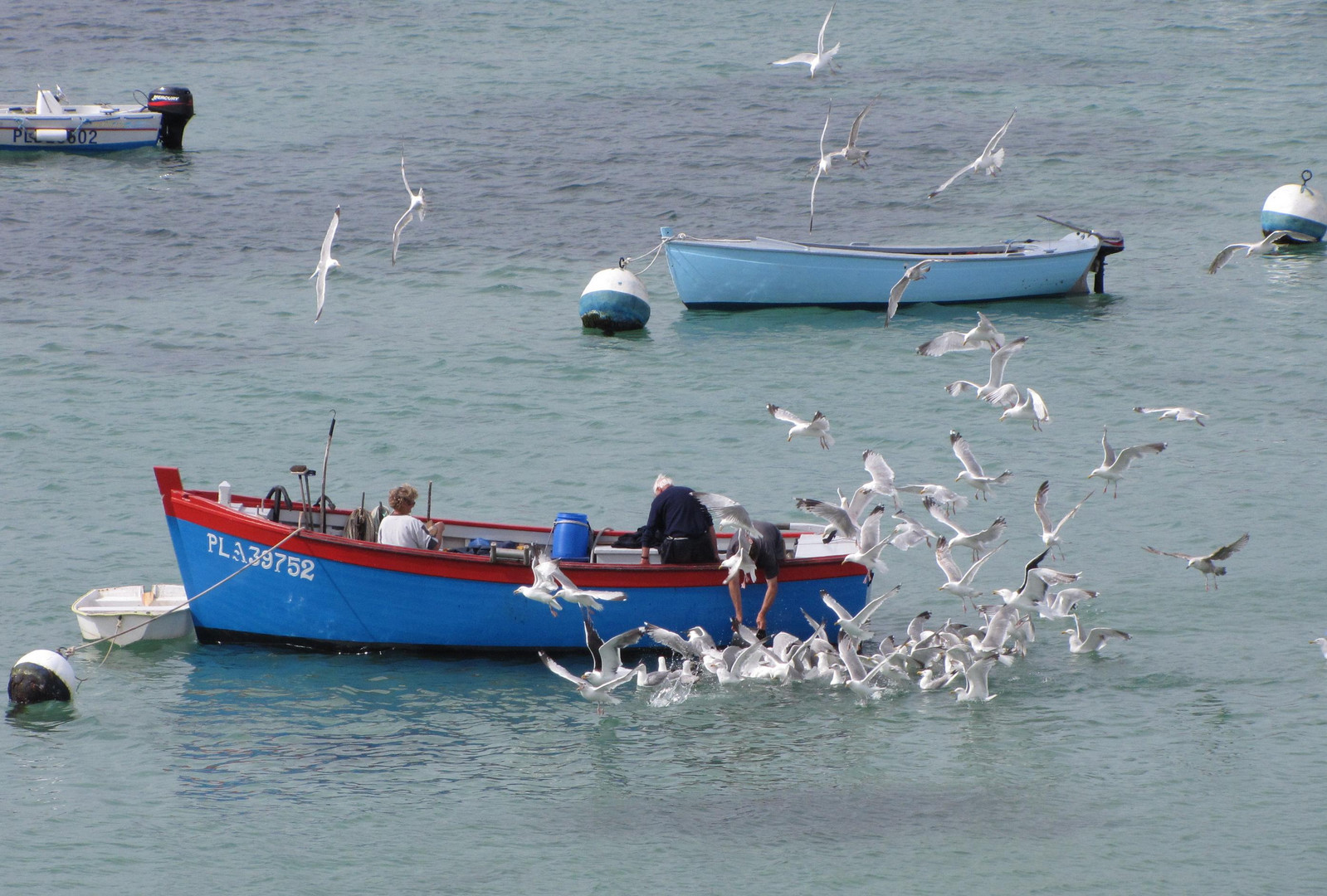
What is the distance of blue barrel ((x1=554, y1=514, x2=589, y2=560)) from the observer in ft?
47.8

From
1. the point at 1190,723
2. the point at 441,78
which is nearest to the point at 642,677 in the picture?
the point at 1190,723

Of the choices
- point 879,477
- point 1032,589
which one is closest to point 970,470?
point 879,477

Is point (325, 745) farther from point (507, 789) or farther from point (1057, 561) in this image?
point (1057, 561)

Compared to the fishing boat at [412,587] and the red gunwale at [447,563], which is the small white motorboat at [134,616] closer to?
the fishing boat at [412,587]

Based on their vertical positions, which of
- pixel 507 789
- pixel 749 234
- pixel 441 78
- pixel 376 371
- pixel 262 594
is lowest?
pixel 507 789

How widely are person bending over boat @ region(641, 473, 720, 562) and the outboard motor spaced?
27.6 metres

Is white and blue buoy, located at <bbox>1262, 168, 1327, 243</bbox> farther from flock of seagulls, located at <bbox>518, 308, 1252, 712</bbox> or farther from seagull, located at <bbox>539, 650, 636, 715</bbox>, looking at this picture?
seagull, located at <bbox>539, 650, 636, 715</bbox>

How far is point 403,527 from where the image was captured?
1440 centimetres

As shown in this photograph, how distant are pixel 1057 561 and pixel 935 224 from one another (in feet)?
52.0

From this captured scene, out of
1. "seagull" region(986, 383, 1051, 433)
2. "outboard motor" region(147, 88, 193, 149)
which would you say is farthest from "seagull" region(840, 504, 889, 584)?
"outboard motor" region(147, 88, 193, 149)

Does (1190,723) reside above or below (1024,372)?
below

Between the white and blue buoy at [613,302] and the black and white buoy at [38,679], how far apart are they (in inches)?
529

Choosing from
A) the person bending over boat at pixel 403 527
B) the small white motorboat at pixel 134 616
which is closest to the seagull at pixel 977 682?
the person bending over boat at pixel 403 527

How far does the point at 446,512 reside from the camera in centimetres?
1858
